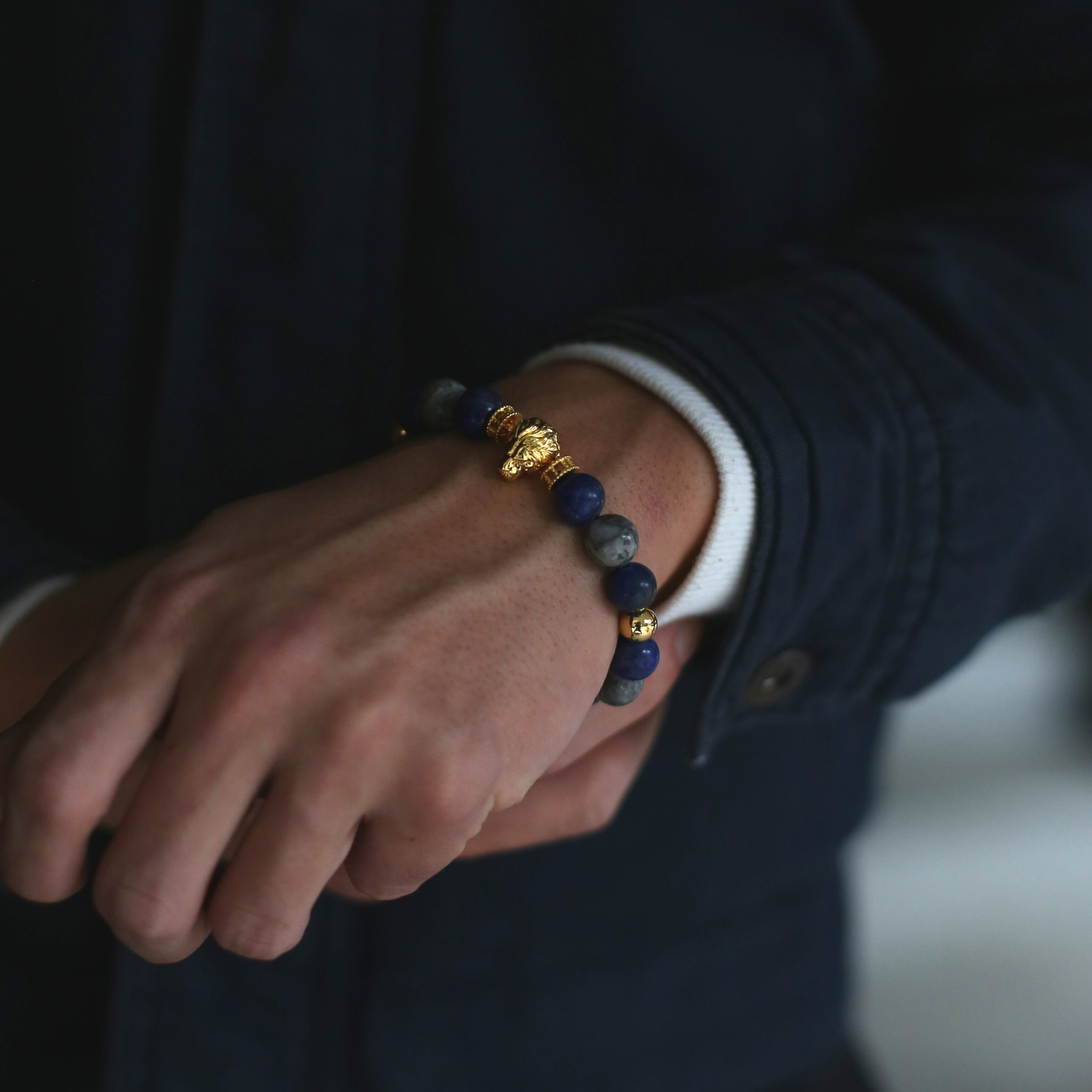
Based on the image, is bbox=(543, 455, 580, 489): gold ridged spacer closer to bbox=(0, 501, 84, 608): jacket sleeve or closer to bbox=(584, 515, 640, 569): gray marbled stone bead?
bbox=(584, 515, 640, 569): gray marbled stone bead

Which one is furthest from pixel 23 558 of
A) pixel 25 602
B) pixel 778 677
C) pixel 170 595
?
pixel 778 677

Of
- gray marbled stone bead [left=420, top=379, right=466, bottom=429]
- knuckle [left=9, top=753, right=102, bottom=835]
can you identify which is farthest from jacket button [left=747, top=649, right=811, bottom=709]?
knuckle [left=9, top=753, right=102, bottom=835]

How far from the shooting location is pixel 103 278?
0.60 metres

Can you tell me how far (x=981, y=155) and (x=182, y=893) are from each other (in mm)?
670

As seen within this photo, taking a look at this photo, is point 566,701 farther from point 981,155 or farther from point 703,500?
point 981,155

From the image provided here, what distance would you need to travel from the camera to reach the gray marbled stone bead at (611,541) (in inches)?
16.1

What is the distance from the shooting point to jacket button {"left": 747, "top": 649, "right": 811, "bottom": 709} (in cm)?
52

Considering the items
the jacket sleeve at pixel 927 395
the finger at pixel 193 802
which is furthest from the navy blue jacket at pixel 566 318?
the finger at pixel 193 802

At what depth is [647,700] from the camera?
1.65 feet

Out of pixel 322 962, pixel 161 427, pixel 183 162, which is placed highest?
pixel 183 162

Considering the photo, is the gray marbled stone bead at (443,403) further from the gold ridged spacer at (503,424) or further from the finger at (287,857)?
the finger at (287,857)

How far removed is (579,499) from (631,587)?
46mm

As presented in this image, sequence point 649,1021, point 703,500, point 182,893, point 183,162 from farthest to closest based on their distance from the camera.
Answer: point 649,1021
point 183,162
point 703,500
point 182,893

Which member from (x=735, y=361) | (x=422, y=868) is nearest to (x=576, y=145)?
(x=735, y=361)
